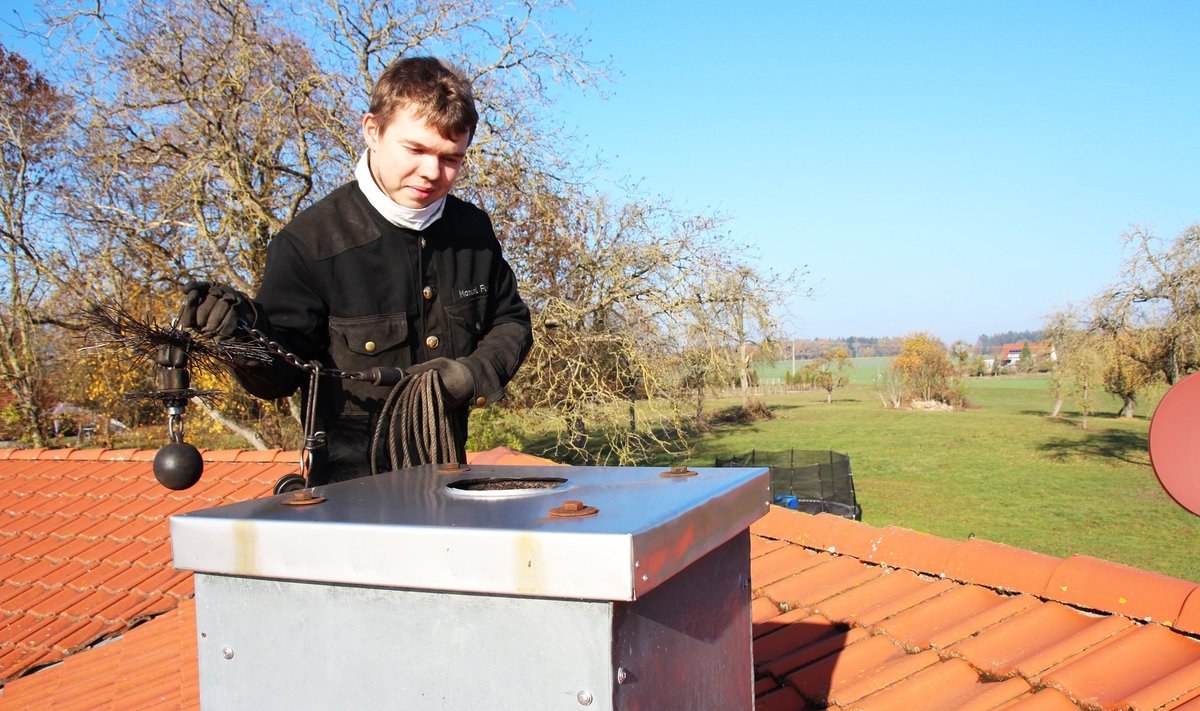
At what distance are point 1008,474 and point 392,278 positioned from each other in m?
28.4

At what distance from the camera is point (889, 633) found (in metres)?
2.91

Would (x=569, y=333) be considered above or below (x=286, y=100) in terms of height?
below

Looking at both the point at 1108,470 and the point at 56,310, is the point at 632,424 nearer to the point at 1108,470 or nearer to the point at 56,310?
the point at 56,310

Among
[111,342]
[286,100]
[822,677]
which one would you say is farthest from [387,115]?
[286,100]

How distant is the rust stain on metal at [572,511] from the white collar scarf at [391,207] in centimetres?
128

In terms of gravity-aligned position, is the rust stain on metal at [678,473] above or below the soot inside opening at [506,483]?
above

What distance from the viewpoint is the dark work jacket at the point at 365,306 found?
2355 mm

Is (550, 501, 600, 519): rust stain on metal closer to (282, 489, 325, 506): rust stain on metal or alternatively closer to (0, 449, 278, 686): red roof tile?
(282, 489, 325, 506): rust stain on metal

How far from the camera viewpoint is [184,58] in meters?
15.7

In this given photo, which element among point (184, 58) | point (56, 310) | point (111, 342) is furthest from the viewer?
point (56, 310)

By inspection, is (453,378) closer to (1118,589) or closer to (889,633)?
(889,633)

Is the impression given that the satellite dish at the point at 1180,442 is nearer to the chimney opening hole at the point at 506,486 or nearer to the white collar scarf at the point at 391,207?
the chimney opening hole at the point at 506,486

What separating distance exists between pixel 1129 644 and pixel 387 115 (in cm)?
250

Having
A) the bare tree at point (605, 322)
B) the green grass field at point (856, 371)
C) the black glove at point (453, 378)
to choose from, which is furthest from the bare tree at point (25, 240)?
the green grass field at point (856, 371)
